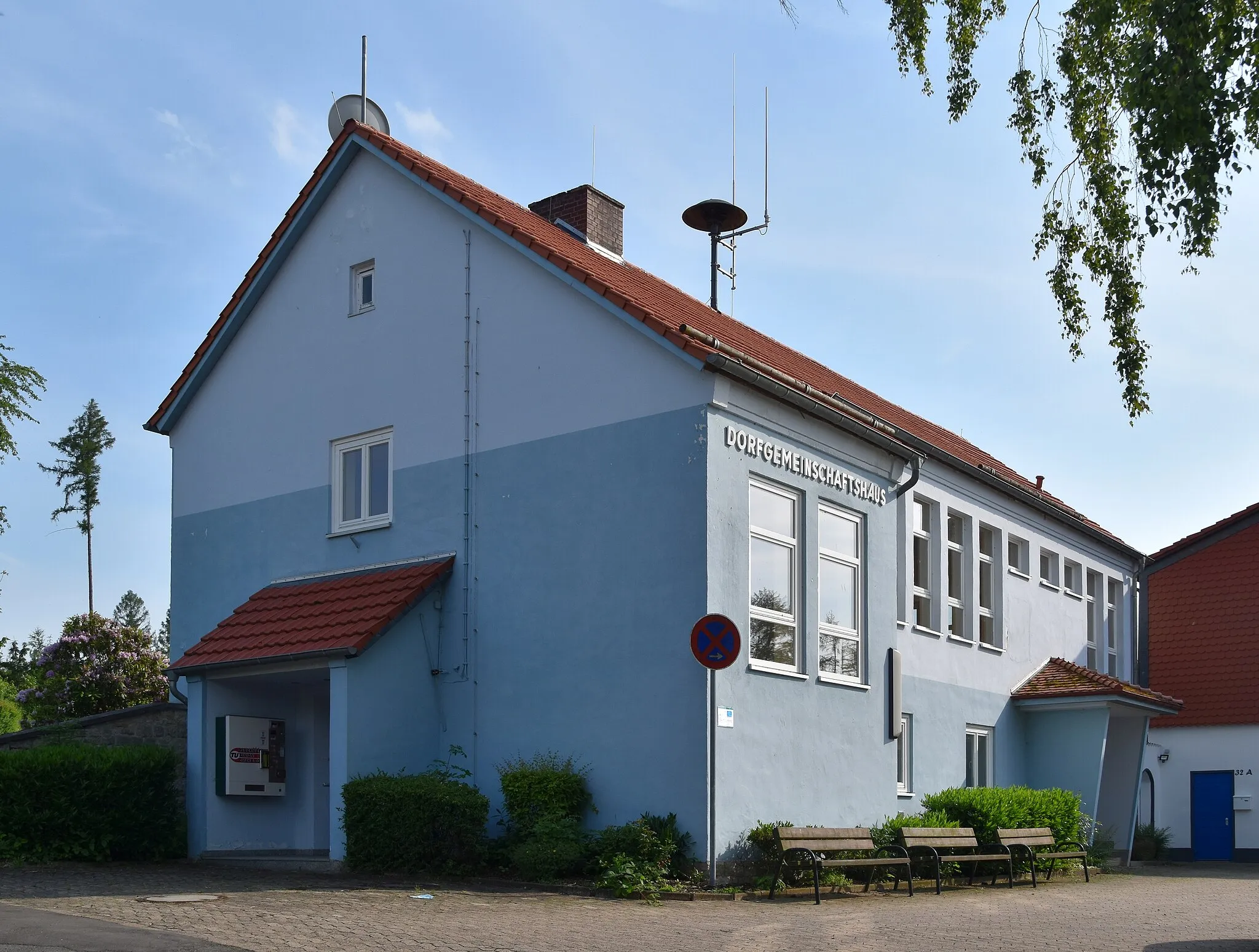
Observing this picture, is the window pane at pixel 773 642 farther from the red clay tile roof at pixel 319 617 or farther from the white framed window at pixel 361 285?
the white framed window at pixel 361 285

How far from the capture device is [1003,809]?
62.2 feet

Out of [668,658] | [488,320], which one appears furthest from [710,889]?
[488,320]

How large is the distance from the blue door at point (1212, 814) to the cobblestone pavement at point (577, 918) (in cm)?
1324

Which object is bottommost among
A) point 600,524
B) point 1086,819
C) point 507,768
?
point 1086,819

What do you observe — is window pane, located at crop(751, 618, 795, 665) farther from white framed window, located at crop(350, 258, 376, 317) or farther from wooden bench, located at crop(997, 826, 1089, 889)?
white framed window, located at crop(350, 258, 376, 317)

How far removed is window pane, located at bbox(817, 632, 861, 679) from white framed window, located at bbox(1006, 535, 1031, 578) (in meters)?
8.40

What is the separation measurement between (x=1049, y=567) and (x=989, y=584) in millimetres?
3359

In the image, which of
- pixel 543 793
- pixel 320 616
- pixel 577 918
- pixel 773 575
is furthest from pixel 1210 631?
pixel 577 918

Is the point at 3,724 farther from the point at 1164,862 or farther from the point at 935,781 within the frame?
the point at 1164,862

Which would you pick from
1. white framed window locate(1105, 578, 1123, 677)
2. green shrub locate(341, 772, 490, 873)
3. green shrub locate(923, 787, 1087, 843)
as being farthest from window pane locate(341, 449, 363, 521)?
white framed window locate(1105, 578, 1123, 677)

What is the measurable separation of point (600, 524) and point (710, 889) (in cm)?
424

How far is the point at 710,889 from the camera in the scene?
1459cm

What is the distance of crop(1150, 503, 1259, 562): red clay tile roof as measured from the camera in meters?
31.5

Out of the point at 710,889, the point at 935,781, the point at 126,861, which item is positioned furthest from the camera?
the point at 935,781
